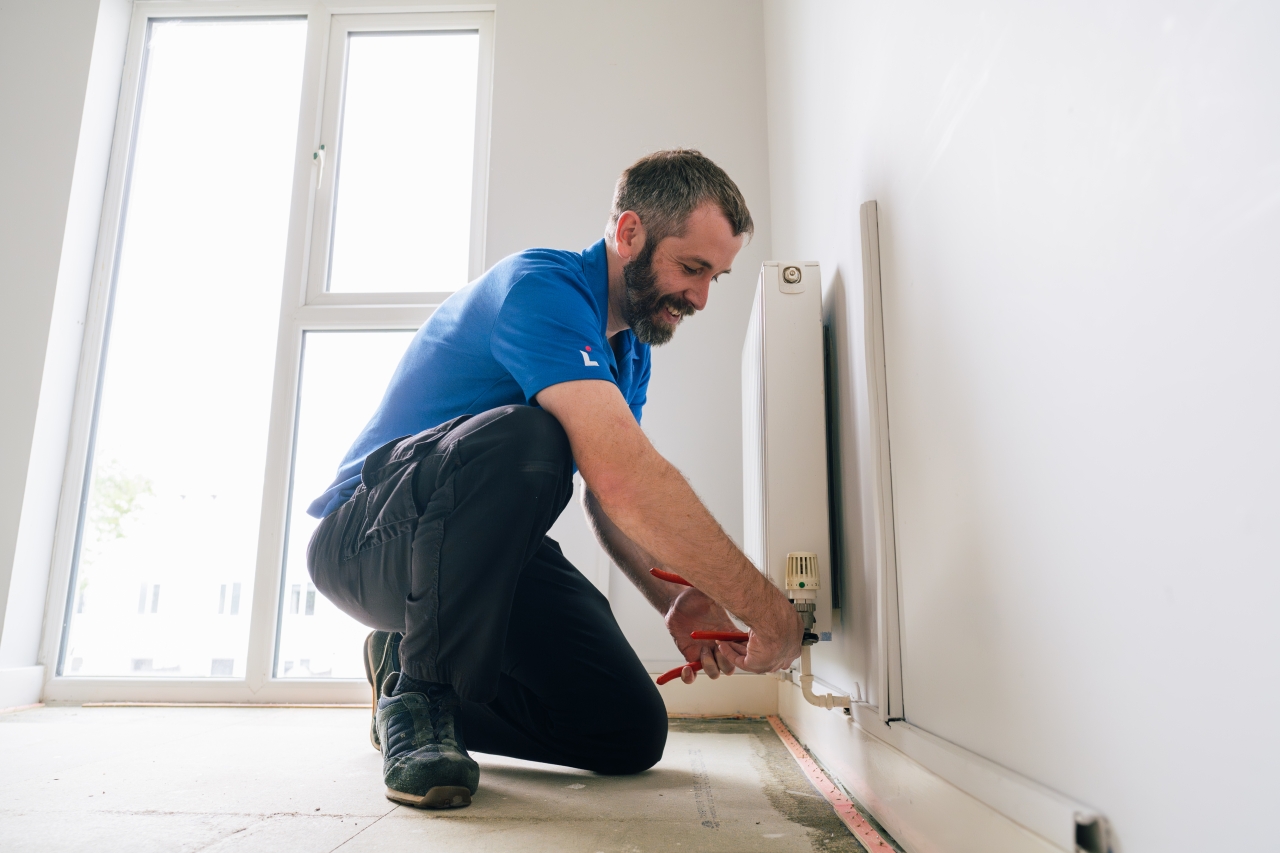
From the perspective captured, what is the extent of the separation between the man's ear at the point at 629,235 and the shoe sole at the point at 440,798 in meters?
0.80

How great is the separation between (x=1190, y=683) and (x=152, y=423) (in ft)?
8.89

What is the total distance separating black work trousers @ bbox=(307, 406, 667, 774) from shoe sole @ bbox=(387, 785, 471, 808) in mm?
112

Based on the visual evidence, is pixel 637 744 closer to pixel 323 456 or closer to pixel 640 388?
pixel 640 388

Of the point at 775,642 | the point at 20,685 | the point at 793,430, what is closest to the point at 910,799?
the point at 775,642

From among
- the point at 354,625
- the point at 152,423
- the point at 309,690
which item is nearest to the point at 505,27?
the point at 152,423

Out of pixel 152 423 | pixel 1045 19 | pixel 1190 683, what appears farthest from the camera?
pixel 152 423

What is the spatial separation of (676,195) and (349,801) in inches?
37.9

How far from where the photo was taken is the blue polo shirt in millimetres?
1079

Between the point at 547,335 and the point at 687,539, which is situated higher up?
the point at 547,335

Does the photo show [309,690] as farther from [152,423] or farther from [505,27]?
[505,27]

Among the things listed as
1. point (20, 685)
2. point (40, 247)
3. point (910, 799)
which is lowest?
point (20, 685)

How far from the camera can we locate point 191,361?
251cm

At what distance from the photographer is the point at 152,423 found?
2488 millimetres

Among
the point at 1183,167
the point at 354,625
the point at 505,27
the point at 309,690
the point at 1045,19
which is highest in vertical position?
the point at 505,27
